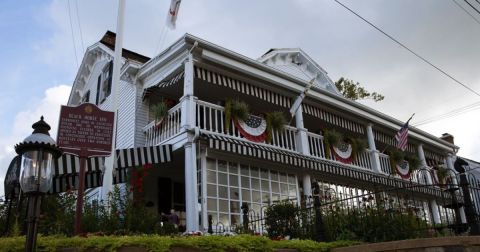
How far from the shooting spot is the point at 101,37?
1859cm

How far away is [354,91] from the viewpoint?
26.7 metres

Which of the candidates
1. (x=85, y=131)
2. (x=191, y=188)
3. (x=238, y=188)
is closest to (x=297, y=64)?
(x=238, y=188)

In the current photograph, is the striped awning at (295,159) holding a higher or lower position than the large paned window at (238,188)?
higher

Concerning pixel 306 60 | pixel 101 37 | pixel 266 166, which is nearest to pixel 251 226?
pixel 266 166

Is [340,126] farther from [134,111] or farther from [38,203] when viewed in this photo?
[38,203]

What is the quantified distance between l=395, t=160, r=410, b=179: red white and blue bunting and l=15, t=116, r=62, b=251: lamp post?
1513cm

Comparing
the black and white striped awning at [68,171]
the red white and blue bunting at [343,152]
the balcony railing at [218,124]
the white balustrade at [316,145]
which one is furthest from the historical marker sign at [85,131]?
the red white and blue bunting at [343,152]

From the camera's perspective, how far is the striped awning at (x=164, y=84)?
12797 millimetres

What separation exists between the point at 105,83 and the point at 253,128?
6914 millimetres

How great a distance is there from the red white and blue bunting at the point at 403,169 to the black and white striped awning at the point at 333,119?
2.09 meters

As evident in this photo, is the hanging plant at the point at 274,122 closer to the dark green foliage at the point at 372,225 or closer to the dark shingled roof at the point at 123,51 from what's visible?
the dark green foliage at the point at 372,225

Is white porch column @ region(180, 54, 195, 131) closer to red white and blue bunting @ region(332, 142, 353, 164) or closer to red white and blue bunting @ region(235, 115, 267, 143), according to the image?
red white and blue bunting @ region(235, 115, 267, 143)

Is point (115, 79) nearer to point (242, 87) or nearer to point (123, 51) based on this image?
point (242, 87)

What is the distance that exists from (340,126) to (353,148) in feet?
3.34
